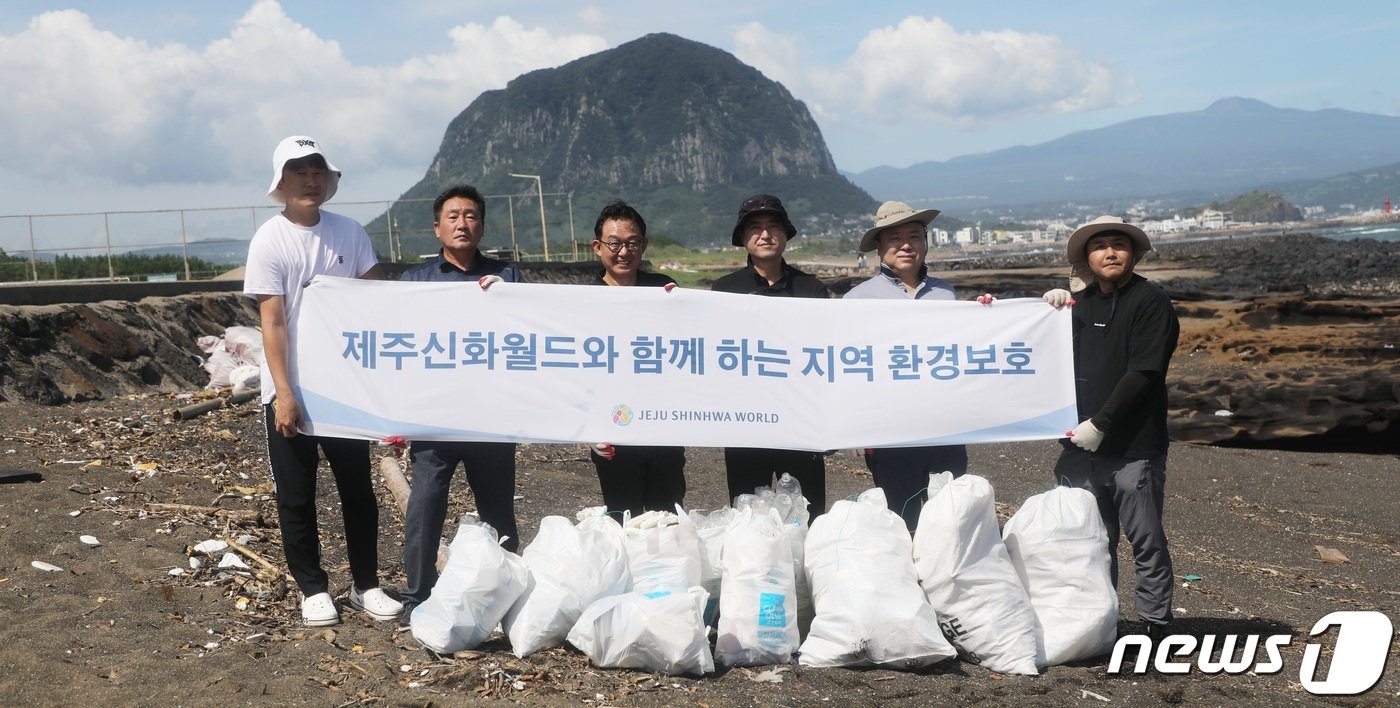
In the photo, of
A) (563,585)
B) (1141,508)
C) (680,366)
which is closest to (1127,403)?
(1141,508)

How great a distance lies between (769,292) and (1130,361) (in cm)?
151

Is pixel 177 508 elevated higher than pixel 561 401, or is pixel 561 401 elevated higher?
pixel 561 401

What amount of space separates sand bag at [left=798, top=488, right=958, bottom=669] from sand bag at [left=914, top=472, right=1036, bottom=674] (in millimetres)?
92

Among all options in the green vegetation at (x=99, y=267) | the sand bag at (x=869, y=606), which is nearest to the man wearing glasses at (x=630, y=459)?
the sand bag at (x=869, y=606)

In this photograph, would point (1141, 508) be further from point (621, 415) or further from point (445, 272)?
point (445, 272)

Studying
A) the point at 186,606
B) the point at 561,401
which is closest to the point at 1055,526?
the point at 561,401

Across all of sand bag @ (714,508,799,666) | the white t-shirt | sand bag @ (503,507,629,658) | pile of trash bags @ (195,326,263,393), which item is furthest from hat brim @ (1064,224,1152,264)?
pile of trash bags @ (195,326,263,393)

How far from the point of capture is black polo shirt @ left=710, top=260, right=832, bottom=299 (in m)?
4.96

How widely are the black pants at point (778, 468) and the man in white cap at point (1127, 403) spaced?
103cm

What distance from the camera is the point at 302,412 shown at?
184 inches

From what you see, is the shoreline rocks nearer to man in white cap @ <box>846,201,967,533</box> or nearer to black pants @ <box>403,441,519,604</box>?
man in white cap @ <box>846,201,967,533</box>

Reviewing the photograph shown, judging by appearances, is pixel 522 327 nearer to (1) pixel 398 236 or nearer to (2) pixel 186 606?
(2) pixel 186 606

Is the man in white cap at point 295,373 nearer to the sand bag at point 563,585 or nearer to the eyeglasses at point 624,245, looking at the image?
the sand bag at point 563,585

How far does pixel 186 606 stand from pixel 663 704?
7.64 feet
